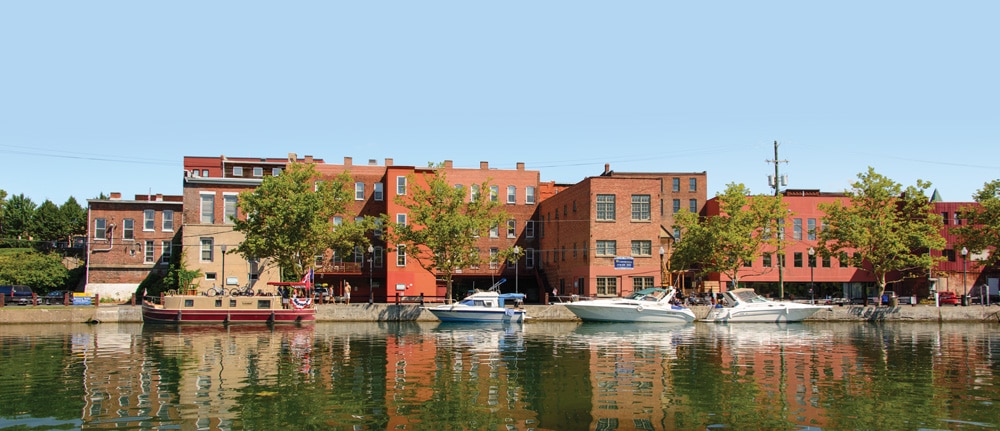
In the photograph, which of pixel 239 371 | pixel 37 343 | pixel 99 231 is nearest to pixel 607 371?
pixel 239 371

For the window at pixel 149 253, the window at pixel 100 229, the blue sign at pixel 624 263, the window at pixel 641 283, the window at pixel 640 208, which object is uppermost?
the window at pixel 640 208

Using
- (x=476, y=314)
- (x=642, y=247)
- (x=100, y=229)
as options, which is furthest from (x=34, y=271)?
(x=642, y=247)

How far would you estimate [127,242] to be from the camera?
229ft

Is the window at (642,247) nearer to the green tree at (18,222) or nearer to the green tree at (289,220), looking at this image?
the green tree at (289,220)

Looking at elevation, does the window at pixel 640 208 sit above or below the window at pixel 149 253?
above

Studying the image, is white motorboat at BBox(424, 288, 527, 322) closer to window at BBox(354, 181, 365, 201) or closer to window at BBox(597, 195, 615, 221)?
window at BBox(597, 195, 615, 221)

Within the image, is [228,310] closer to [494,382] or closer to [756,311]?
[494,382]

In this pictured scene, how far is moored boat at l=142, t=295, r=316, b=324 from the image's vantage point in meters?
51.4

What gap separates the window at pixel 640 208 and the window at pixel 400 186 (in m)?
19.9

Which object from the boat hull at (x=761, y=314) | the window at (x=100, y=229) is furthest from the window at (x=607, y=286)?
the window at (x=100, y=229)

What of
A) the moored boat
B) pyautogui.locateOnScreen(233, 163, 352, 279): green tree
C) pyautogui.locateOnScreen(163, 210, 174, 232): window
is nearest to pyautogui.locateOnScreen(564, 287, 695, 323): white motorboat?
the moored boat

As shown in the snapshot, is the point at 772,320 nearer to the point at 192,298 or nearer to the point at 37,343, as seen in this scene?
the point at 192,298

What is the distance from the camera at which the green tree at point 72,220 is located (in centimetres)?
9444

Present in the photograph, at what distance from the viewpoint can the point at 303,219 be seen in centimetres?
5625
